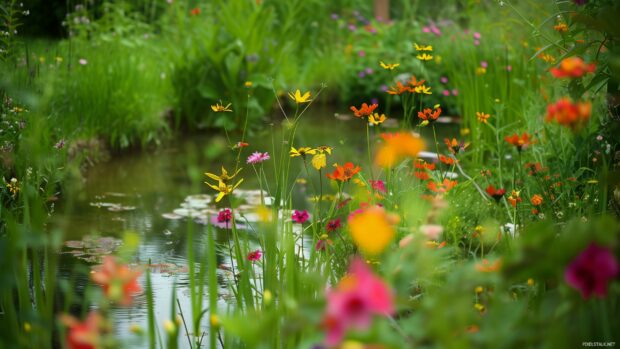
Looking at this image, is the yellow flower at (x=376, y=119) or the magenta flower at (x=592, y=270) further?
the yellow flower at (x=376, y=119)

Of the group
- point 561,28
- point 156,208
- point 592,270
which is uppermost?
point 561,28

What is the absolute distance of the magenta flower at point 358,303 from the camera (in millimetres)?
905

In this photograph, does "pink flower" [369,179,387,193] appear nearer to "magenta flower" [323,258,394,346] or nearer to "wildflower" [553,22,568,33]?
"wildflower" [553,22,568,33]

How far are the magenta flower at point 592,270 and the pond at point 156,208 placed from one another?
1.65 ft

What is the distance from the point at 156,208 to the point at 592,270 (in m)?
3.12

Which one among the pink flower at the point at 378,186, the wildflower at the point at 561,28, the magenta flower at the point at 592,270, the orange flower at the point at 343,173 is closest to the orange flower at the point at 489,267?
the magenta flower at the point at 592,270

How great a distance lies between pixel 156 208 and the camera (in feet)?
12.9

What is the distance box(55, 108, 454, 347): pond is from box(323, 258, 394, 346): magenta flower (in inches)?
12.4

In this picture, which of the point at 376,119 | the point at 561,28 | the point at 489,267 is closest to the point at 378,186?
the point at 376,119

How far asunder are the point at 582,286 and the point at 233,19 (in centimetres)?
550

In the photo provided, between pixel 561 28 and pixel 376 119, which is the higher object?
pixel 561 28

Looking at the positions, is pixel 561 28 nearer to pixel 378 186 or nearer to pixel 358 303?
pixel 378 186

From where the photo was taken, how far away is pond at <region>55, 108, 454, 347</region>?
272cm

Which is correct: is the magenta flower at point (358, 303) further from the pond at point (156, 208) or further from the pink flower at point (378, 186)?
the pink flower at point (378, 186)
